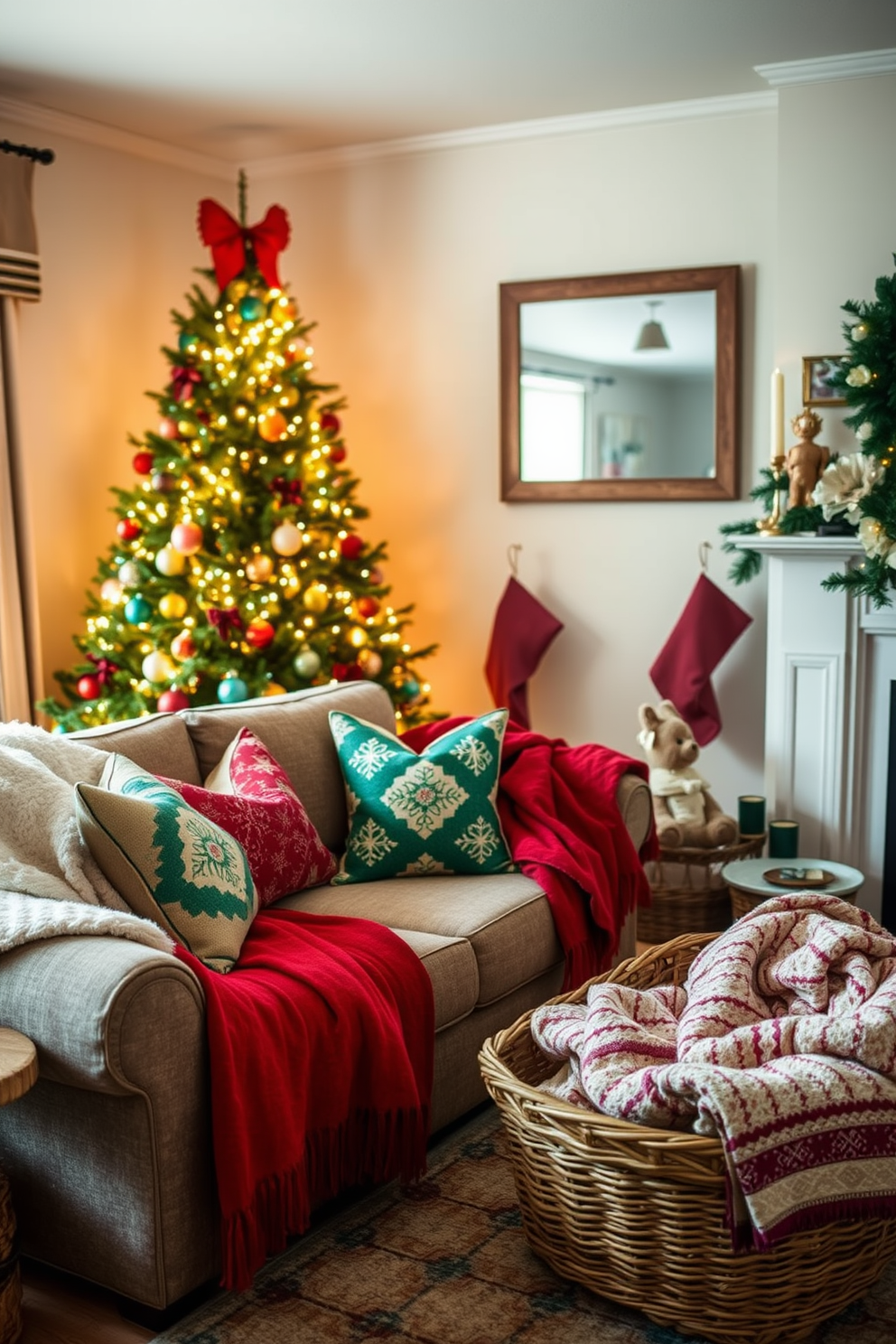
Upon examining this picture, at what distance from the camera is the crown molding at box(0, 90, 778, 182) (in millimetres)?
4367

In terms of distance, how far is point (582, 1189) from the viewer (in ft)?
6.88

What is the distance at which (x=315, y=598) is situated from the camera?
4.38 m

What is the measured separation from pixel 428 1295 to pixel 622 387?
10.5 feet

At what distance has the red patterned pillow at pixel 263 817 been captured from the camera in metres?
2.76

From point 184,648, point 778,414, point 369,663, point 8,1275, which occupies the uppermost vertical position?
point 778,414

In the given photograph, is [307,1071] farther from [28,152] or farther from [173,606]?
[28,152]

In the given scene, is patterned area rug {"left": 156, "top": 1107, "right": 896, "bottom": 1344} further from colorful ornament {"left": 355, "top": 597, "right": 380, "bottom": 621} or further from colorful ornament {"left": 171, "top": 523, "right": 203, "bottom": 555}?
colorful ornament {"left": 355, "top": 597, "right": 380, "bottom": 621}

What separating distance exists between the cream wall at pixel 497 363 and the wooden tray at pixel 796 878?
80cm

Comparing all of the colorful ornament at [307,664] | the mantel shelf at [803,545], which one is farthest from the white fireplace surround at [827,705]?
the colorful ornament at [307,664]

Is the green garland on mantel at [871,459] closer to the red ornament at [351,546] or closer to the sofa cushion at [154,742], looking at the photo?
the red ornament at [351,546]

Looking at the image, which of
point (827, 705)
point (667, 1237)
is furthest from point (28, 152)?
point (667, 1237)

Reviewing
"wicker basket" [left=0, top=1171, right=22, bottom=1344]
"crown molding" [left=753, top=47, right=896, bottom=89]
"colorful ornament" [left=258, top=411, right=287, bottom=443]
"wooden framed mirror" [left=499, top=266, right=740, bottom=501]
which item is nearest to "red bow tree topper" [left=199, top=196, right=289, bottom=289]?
"colorful ornament" [left=258, top=411, right=287, bottom=443]

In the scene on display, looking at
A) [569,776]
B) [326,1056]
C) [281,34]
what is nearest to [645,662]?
[569,776]

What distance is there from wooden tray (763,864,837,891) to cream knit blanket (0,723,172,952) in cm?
201
